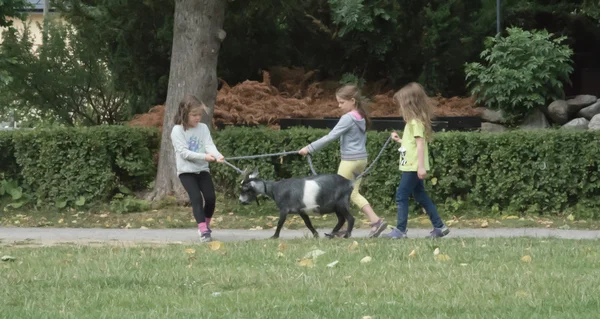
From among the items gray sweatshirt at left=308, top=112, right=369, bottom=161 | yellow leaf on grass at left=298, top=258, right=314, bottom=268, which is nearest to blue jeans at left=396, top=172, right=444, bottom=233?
gray sweatshirt at left=308, top=112, right=369, bottom=161

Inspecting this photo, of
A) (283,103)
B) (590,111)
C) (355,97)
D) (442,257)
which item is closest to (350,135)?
(355,97)

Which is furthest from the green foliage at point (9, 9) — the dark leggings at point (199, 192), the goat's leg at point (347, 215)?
the goat's leg at point (347, 215)

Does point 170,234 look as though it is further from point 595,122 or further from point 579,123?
point 579,123

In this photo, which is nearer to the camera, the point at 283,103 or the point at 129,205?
the point at 129,205

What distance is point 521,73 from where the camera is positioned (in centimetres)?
1603

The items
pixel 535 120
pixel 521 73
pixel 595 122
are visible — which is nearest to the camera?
pixel 595 122

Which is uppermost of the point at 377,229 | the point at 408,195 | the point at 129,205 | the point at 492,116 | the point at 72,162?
the point at 408,195

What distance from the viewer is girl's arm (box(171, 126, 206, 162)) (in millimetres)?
10031

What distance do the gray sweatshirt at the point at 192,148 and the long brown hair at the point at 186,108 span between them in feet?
0.18

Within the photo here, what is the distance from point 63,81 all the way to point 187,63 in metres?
7.54

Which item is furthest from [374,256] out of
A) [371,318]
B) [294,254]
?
[371,318]

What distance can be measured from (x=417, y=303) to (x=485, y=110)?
1163 centimetres

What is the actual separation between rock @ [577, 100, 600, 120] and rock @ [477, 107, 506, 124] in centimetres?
145

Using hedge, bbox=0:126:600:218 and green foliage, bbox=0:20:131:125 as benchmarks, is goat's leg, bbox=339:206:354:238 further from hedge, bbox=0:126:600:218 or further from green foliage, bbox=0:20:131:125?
green foliage, bbox=0:20:131:125
